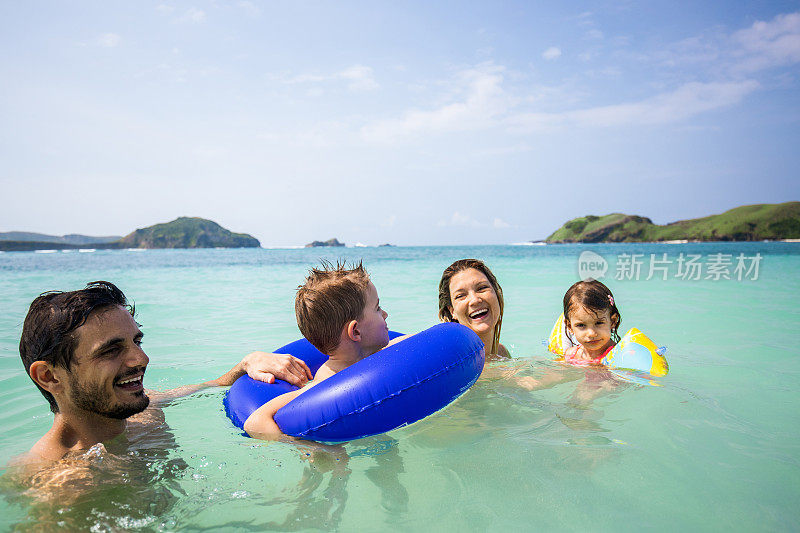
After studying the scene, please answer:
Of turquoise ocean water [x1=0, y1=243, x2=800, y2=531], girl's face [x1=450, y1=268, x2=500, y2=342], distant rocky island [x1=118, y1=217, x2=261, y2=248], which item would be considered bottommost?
turquoise ocean water [x1=0, y1=243, x2=800, y2=531]

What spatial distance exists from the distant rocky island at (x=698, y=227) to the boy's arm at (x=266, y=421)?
90.4 metres

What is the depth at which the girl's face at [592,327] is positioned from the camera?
12.2 ft

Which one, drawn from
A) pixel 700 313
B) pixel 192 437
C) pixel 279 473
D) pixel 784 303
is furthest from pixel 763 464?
pixel 784 303

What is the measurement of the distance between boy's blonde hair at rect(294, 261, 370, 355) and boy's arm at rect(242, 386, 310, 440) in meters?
0.35

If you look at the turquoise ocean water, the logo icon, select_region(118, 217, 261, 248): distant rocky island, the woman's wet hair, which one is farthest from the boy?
select_region(118, 217, 261, 248): distant rocky island

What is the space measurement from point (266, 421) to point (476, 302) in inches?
65.6

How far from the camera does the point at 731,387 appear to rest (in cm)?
379

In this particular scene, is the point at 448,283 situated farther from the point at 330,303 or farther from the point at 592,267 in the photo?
the point at 592,267

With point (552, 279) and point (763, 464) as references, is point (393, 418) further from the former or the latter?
point (552, 279)

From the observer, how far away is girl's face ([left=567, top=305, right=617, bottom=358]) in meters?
3.71

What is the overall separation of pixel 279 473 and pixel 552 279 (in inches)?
543

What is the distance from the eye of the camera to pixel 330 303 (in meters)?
2.51

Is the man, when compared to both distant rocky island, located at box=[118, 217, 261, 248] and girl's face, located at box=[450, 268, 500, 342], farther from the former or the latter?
distant rocky island, located at box=[118, 217, 261, 248]

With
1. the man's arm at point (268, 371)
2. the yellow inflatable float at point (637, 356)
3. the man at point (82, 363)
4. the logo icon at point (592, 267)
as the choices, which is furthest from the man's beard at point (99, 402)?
the logo icon at point (592, 267)
